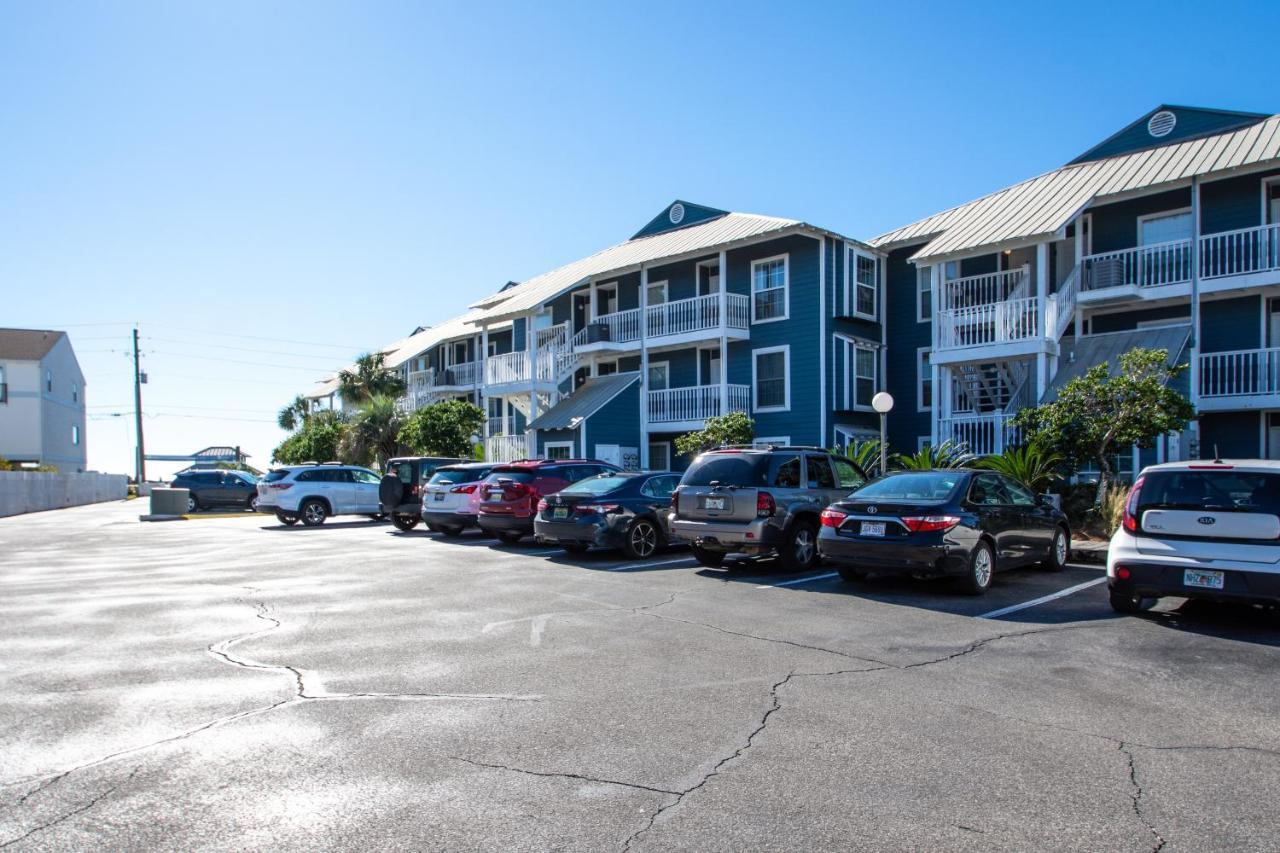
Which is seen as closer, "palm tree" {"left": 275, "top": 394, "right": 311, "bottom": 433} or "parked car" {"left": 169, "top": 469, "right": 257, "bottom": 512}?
"parked car" {"left": 169, "top": 469, "right": 257, "bottom": 512}

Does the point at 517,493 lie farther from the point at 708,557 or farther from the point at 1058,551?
the point at 1058,551

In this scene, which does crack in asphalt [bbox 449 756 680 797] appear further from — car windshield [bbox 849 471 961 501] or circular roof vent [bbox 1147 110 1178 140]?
circular roof vent [bbox 1147 110 1178 140]

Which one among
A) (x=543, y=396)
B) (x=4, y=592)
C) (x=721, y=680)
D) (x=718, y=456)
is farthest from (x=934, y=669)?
(x=543, y=396)

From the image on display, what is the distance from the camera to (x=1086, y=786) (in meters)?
4.43

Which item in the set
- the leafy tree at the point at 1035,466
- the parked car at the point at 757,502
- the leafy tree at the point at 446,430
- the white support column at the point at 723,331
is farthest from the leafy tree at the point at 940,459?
the leafy tree at the point at 446,430

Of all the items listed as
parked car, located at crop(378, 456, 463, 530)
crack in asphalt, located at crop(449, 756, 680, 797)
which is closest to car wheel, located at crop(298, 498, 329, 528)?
parked car, located at crop(378, 456, 463, 530)

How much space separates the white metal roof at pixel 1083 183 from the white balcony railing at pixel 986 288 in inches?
49.1

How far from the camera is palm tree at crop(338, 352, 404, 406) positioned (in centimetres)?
4056

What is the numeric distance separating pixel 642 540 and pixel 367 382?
29.6 metres

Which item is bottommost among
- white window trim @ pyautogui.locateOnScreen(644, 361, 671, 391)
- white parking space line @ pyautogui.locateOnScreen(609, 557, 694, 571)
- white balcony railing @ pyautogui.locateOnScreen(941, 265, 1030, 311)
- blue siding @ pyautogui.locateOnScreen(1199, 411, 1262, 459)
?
white parking space line @ pyautogui.locateOnScreen(609, 557, 694, 571)

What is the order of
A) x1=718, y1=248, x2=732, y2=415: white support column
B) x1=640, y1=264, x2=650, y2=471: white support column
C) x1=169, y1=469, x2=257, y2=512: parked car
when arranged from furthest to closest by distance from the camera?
1. x1=169, y1=469, x2=257, y2=512: parked car
2. x1=640, y1=264, x2=650, y2=471: white support column
3. x1=718, y1=248, x2=732, y2=415: white support column

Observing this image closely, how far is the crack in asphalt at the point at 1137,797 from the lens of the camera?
3.80m

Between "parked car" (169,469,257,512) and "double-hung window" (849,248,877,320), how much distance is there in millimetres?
23729

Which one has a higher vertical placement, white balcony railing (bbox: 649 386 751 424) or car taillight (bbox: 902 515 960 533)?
white balcony railing (bbox: 649 386 751 424)
